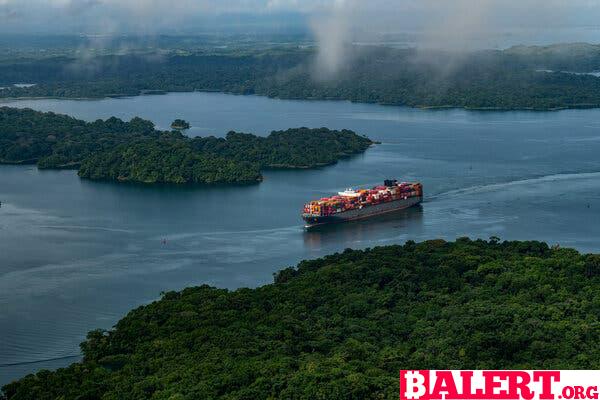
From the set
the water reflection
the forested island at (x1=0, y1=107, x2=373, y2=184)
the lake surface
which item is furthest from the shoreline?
the water reflection

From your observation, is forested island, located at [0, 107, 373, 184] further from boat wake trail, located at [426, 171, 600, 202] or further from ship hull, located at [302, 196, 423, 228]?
boat wake trail, located at [426, 171, 600, 202]

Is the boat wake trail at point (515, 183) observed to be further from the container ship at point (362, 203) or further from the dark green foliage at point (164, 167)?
the dark green foliage at point (164, 167)

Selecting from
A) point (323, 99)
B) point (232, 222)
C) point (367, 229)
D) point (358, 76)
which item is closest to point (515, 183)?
point (367, 229)

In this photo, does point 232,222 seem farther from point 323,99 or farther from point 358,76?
point 358,76

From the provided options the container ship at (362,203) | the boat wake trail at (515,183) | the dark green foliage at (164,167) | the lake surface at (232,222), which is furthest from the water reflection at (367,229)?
the dark green foliage at (164,167)

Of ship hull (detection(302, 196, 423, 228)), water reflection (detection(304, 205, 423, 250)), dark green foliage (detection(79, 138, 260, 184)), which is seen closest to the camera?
water reflection (detection(304, 205, 423, 250))

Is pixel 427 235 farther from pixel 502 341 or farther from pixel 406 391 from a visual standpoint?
pixel 406 391
